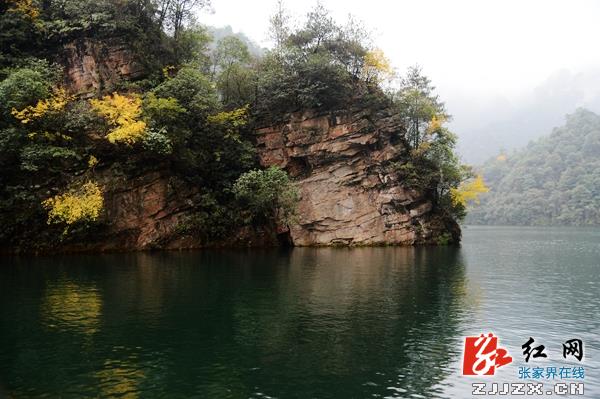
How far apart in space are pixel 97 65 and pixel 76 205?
577 inches

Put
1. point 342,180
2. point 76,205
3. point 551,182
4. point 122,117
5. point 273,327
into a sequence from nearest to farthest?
1. point 273,327
2. point 76,205
3. point 122,117
4. point 342,180
5. point 551,182

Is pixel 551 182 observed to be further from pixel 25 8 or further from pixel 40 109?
pixel 40 109

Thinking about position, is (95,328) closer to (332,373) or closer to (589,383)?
(332,373)

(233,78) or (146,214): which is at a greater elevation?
(233,78)

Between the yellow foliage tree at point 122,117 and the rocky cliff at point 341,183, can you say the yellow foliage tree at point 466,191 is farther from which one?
the yellow foliage tree at point 122,117

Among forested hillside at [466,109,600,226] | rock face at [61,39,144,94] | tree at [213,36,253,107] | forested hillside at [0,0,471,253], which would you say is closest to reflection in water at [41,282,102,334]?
forested hillside at [0,0,471,253]

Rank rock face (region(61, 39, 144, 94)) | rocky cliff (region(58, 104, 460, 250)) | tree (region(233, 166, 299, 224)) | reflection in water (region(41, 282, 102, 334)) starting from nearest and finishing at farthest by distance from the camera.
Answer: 1. reflection in water (region(41, 282, 102, 334))
2. rock face (region(61, 39, 144, 94))
3. tree (region(233, 166, 299, 224))
4. rocky cliff (region(58, 104, 460, 250))

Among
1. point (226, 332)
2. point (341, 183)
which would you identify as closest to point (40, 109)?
point (341, 183)

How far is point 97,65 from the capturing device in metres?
47.7

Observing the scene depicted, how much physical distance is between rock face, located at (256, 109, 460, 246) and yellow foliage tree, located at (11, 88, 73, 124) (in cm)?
2163

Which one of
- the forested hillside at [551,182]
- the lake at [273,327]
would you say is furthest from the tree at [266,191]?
the forested hillside at [551,182]

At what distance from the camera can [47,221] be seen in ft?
136

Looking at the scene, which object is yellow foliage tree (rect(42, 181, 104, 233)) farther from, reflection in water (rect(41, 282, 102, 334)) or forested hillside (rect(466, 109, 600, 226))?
forested hillside (rect(466, 109, 600, 226))

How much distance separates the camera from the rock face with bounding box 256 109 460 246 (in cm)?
5491
